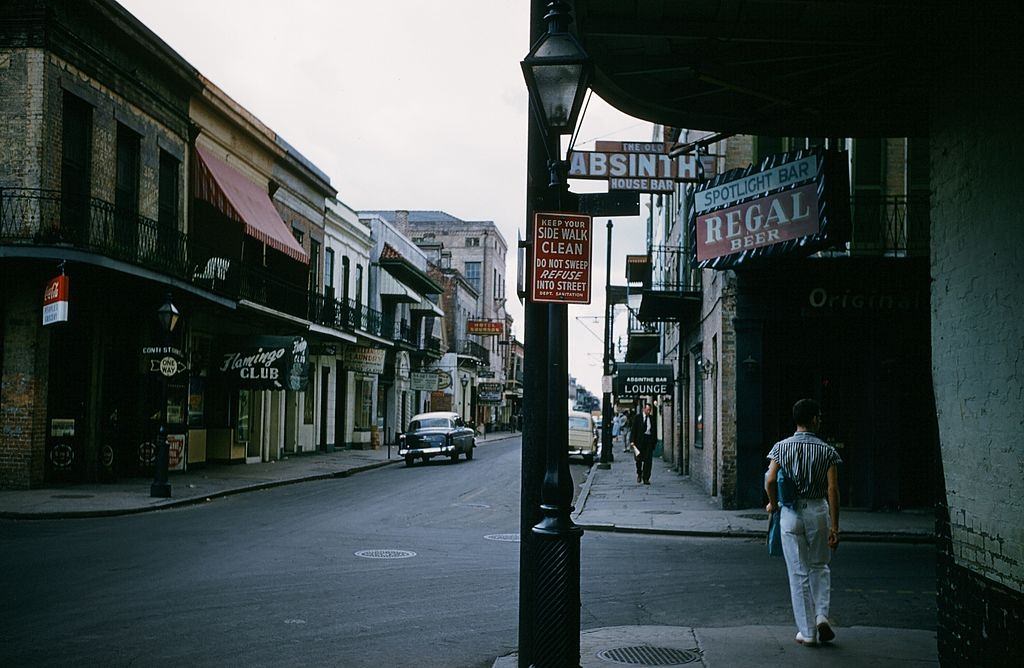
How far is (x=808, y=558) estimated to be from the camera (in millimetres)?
6953

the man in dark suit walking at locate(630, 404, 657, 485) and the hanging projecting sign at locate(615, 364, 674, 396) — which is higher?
the hanging projecting sign at locate(615, 364, 674, 396)

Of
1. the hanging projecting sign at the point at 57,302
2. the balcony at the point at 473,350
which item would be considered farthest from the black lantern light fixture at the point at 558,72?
the balcony at the point at 473,350

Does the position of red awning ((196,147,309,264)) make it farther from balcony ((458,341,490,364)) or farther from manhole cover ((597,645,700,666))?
balcony ((458,341,490,364))

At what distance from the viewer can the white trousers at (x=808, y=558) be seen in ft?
22.7

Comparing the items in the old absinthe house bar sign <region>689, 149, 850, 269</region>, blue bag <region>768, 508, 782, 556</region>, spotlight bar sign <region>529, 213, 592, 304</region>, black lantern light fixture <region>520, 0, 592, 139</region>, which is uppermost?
the old absinthe house bar sign <region>689, 149, 850, 269</region>

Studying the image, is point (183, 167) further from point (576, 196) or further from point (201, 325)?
point (576, 196)

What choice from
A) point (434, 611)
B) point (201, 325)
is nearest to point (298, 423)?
point (201, 325)

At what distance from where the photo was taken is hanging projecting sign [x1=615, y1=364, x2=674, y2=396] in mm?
26031

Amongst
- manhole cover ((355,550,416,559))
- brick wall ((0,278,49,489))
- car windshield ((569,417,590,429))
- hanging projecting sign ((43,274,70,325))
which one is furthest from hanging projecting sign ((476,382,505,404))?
manhole cover ((355,550,416,559))

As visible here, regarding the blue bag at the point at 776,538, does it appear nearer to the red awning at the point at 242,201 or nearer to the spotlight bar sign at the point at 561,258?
the spotlight bar sign at the point at 561,258

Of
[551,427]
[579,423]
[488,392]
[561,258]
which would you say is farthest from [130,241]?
[488,392]

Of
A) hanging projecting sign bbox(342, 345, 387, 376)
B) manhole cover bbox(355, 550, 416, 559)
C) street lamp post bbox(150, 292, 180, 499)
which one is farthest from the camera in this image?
hanging projecting sign bbox(342, 345, 387, 376)

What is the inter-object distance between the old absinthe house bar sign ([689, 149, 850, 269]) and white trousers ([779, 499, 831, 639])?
16.7ft

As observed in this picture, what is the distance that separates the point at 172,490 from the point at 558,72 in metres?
15.5
